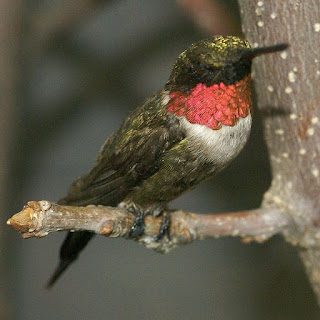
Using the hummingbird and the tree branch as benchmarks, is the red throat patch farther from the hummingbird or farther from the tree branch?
the tree branch

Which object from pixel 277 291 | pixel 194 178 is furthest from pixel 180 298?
pixel 194 178

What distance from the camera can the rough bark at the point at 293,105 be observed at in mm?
950

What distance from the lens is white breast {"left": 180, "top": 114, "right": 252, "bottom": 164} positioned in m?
0.81

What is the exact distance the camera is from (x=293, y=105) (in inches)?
41.4

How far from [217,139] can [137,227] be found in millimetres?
293

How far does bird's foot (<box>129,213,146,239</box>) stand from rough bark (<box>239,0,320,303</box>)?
0.37 metres

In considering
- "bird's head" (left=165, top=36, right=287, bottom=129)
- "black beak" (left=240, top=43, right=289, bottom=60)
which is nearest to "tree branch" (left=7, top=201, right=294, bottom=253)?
"bird's head" (left=165, top=36, right=287, bottom=129)

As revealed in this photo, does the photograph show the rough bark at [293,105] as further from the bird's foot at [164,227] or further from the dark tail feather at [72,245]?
the dark tail feather at [72,245]

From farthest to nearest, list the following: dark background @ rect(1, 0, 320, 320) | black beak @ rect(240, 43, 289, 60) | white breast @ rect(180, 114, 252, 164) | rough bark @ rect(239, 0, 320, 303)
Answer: dark background @ rect(1, 0, 320, 320)
rough bark @ rect(239, 0, 320, 303)
white breast @ rect(180, 114, 252, 164)
black beak @ rect(240, 43, 289, 60)

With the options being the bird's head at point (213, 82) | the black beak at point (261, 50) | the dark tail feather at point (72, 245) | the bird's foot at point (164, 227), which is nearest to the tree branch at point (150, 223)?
the bird's foot at point (164, 227)

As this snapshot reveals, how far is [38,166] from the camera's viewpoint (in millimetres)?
1679

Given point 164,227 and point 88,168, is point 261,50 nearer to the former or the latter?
point 164,227

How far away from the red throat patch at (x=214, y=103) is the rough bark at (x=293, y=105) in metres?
0.25

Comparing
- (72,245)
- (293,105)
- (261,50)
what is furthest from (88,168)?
(261,50)
